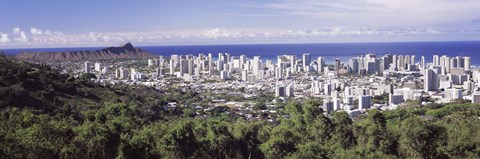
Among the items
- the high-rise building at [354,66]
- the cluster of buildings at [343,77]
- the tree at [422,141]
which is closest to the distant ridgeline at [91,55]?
the cluster of buildings at [343,77]

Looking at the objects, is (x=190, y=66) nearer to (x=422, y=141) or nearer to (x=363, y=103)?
(x=363, y=103)

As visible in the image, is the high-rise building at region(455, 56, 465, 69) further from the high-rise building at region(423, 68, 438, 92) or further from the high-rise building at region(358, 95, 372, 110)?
the high-rise building at region(358, 95, 372, 110)

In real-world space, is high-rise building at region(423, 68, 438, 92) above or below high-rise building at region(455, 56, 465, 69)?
below

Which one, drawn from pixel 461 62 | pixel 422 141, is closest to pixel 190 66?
pixel 461 62

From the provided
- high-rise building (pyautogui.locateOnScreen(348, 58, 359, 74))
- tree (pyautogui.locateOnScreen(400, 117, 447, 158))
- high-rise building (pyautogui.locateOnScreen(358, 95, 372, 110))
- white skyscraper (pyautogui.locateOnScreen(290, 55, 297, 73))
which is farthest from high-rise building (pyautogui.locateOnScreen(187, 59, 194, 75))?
tree (pyautogui.locateOnScreen(400, 117, 447, 158))

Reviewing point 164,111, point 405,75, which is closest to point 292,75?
point 405,75

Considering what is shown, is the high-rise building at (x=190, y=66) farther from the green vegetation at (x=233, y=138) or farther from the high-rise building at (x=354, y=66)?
the green vegetation at (x=233, y=138)
